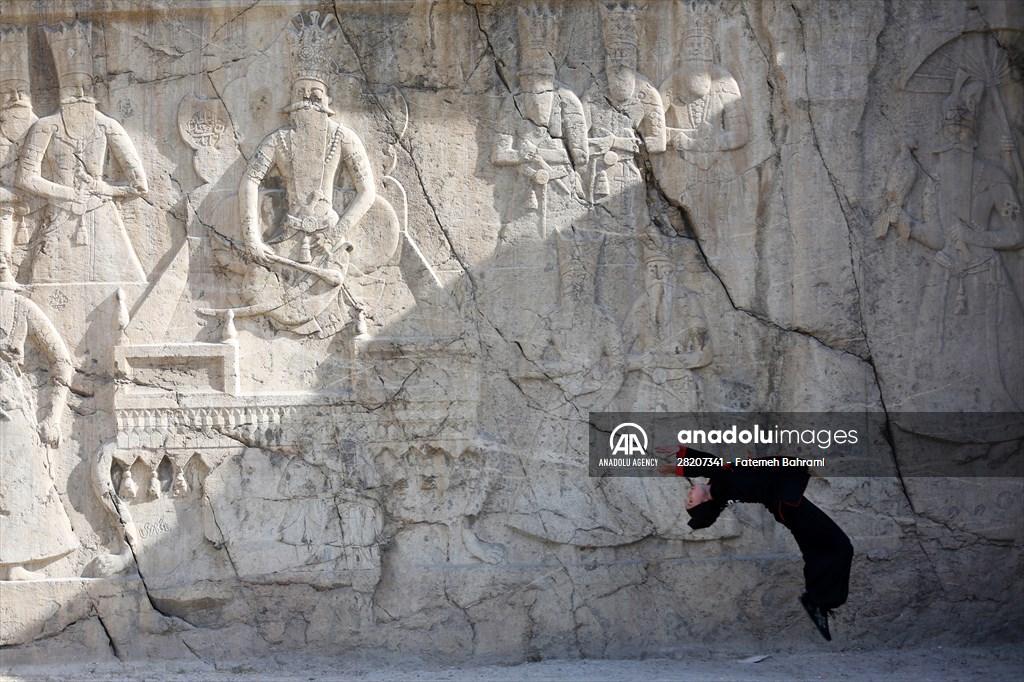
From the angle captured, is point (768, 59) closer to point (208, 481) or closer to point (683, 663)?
point (683, 663)

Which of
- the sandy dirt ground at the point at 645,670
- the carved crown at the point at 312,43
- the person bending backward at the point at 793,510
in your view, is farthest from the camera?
the carved crown at the point at 312,43

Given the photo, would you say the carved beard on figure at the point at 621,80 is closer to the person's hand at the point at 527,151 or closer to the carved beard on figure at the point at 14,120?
the person's hand at the point at 527,151

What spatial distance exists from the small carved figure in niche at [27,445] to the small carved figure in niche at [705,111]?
347 cm

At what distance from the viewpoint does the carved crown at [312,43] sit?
256 inches

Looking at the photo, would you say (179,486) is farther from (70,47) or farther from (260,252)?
(70,47)

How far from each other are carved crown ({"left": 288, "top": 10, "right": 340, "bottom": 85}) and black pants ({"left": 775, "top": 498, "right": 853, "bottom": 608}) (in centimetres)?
330

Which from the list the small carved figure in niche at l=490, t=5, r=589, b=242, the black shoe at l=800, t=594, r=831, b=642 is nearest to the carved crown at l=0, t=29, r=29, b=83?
the small carved figure in niche at l=490, t=5, r=589, b=242

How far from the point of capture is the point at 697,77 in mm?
6605

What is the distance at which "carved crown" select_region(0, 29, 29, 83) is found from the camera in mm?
6516

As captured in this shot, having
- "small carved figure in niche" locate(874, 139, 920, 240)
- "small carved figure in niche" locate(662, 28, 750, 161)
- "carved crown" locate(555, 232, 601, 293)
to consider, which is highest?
"small carved figure in niche" locate(662, 28, 750, 161)

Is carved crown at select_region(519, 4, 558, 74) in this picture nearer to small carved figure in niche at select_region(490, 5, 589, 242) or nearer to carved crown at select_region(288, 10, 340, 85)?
small carved figure in niche at select_region(490, 5, 589, 242)

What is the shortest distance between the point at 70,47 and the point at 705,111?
133 inches

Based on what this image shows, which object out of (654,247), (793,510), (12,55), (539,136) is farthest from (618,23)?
(12,55)

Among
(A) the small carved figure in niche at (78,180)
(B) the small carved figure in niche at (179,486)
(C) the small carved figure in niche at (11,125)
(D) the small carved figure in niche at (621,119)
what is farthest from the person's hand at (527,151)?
(C) the small carved figure in niche at (11,125)
